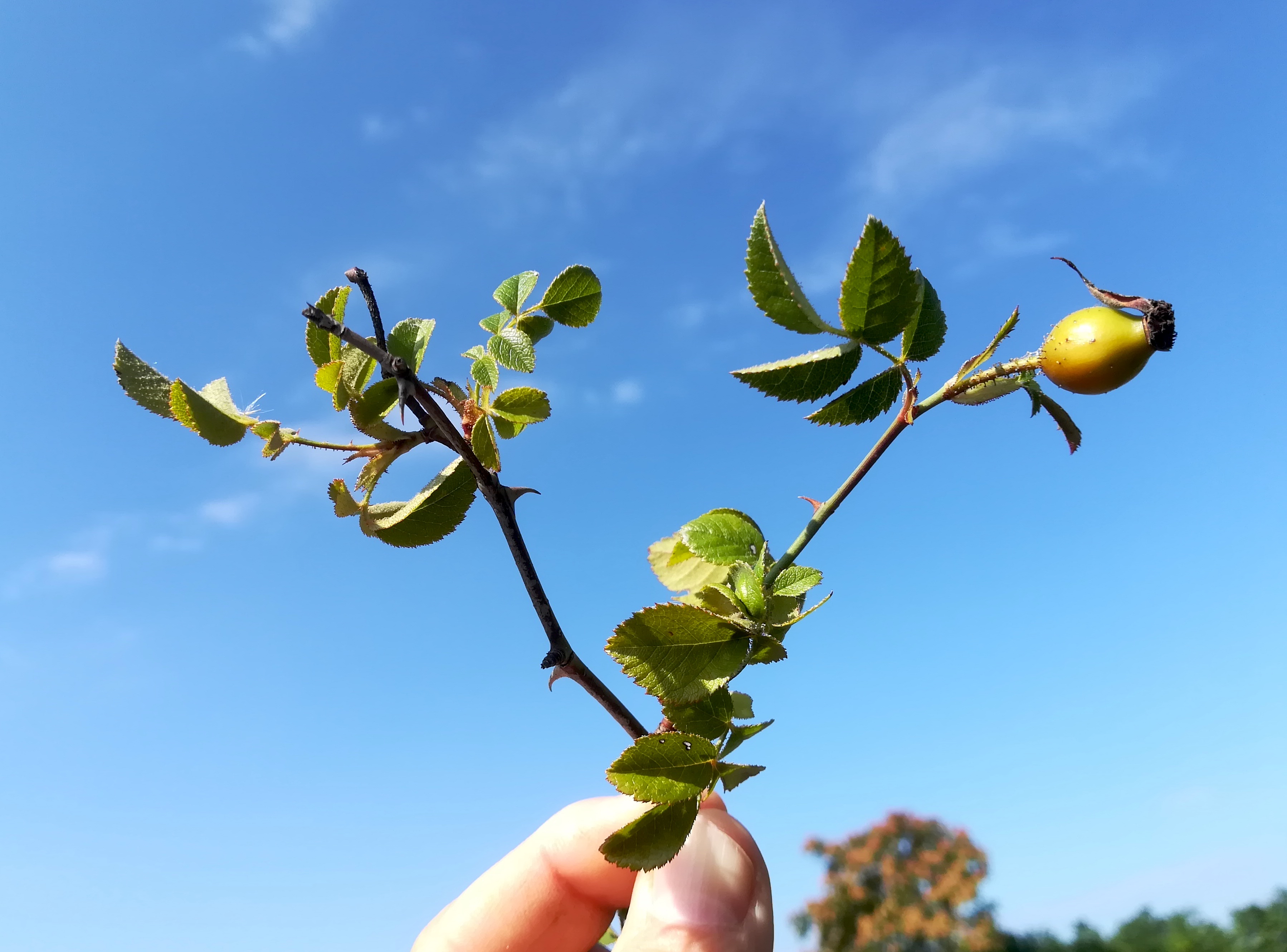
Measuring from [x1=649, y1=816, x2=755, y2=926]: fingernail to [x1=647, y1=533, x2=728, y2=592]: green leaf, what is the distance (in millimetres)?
558

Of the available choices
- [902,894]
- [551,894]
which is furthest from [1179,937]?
[551,894]

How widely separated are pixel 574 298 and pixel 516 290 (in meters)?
0.09

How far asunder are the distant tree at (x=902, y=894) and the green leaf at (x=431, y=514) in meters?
16.9

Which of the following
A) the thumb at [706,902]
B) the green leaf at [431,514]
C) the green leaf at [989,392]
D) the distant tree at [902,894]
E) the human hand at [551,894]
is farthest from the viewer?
the distant tree at [902,894]

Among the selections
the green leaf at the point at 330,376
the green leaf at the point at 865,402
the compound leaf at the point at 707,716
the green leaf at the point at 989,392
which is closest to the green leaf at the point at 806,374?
the green leaf at the point at 865,402

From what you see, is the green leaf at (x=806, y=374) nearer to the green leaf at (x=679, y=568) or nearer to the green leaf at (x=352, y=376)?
the green leaf at (x=679, y=568)

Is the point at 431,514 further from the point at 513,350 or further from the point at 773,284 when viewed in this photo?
the point at 773,284

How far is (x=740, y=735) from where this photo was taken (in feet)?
4.18

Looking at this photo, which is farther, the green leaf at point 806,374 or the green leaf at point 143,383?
the green leaf at point 143,383

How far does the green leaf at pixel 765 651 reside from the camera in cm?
120

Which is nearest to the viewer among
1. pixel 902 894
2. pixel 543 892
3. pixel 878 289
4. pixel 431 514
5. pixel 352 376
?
pixel 878 289

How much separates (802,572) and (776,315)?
35cm

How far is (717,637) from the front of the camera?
1203mm

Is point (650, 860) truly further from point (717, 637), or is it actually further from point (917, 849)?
point (917, 849)
